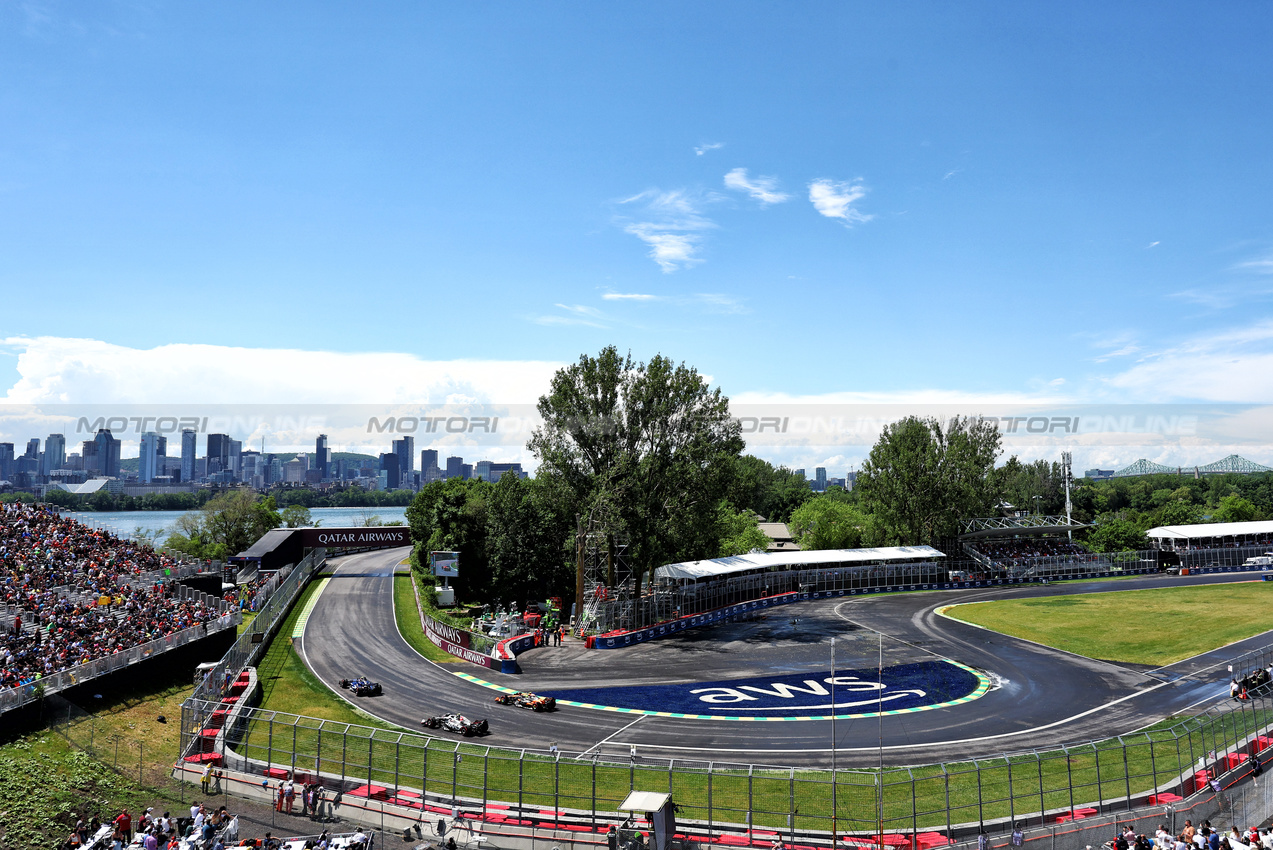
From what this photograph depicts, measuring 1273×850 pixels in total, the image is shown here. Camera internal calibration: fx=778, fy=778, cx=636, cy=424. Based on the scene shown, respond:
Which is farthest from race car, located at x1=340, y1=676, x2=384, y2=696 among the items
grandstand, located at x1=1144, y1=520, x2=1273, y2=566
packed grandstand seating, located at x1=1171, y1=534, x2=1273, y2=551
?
packed grandstand seating, located at x1=1171, y1=534, x2=1273, y2=551

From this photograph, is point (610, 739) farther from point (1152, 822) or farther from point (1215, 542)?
point (1215, 542)

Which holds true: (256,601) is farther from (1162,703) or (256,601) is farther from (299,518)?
(299,518)

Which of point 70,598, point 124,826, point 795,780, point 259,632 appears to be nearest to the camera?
point 124,826

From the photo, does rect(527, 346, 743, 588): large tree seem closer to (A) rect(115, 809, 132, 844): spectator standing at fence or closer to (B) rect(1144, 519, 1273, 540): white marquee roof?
(A) rect(115, 809, 132, 844): spectator standing at fence

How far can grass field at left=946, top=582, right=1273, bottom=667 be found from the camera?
54125 millimetres

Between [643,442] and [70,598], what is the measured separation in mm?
42913

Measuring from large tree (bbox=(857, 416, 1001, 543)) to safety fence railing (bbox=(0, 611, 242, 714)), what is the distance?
78607 millimetres

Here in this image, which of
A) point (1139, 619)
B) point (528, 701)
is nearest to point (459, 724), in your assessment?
point (528, 701)

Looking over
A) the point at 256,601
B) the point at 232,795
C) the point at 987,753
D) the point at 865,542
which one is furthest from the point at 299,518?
the point at 987,753

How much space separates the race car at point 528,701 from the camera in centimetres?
3997

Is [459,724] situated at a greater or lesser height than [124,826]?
lesser

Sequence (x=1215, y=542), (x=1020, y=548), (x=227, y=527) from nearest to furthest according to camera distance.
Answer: (x=1215, y=542)
(x=1020, y=548)
(x=227, y=527)

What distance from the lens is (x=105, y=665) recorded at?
37.8 metres

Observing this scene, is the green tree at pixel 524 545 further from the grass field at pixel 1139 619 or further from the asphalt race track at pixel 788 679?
the grass field at pixel 1139 619
